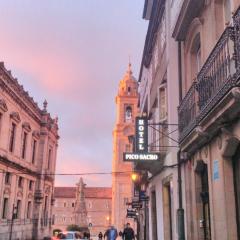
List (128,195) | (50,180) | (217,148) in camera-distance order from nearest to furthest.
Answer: (217,148)
(50,180)
(128,195)

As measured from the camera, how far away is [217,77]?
27.2 feet

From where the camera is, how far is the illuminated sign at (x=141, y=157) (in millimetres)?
14889

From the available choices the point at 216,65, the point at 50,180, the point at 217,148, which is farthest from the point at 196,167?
the point at 50,180

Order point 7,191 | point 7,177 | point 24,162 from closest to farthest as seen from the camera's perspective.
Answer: point 7,191 < point 7,177 < point 24,162

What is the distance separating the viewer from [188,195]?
11.8m

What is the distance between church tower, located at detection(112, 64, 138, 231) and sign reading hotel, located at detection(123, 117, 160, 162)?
2796 inches

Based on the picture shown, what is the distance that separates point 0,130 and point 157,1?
2463 cm

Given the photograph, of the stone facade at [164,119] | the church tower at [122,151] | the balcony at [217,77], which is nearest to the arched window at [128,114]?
the church tower at [122,151]

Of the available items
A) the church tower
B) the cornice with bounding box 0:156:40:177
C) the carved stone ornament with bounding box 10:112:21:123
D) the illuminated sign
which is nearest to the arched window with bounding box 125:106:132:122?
the church tower

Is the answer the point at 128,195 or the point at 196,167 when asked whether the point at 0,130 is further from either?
the point at 128,195

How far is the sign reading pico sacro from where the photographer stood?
14.9m

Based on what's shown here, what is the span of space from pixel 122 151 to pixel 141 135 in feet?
251

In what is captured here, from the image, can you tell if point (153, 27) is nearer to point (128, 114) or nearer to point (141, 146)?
point (141, 146)

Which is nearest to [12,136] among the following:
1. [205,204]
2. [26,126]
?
[26,126]
